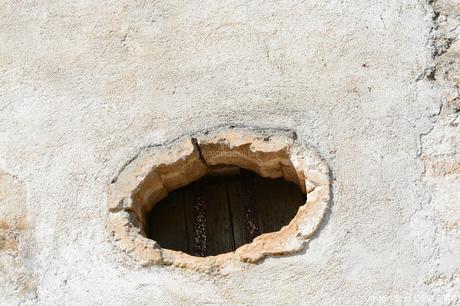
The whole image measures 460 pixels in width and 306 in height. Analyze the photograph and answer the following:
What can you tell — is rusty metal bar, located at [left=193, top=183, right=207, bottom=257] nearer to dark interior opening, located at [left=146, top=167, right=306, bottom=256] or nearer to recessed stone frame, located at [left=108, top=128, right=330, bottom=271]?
dark interior opening, located at [left=146, top=167, right=306, bottom=256]

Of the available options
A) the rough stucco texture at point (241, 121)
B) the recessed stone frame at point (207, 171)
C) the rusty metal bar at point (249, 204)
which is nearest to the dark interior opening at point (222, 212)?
the rusty metal bar at point (249, 204)

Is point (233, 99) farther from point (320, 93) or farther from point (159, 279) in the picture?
point (159, 279)

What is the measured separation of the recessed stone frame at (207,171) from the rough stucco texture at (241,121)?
0.04 m

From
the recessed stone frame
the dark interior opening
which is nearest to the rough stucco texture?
the recessed stone frame

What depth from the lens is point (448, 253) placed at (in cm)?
277

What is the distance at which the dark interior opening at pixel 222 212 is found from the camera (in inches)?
125

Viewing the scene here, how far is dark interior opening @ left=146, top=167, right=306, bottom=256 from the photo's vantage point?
3180 mm

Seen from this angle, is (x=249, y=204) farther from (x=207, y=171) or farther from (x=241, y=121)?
(x=241, y=121)

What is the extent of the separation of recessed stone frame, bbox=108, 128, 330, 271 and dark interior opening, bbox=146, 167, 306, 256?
0.37 feet

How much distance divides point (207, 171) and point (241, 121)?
24 cm

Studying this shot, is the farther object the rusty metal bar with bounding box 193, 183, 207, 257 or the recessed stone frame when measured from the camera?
the rusty metal bar with bounding box 193, 183, 207, 257

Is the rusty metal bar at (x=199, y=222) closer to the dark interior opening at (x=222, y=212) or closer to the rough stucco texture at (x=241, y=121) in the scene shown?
the dark interior opening at (x=222, y=212)

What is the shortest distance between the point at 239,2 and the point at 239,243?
2.96 ft

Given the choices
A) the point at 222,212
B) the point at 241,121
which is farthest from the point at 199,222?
the point at 241,121
